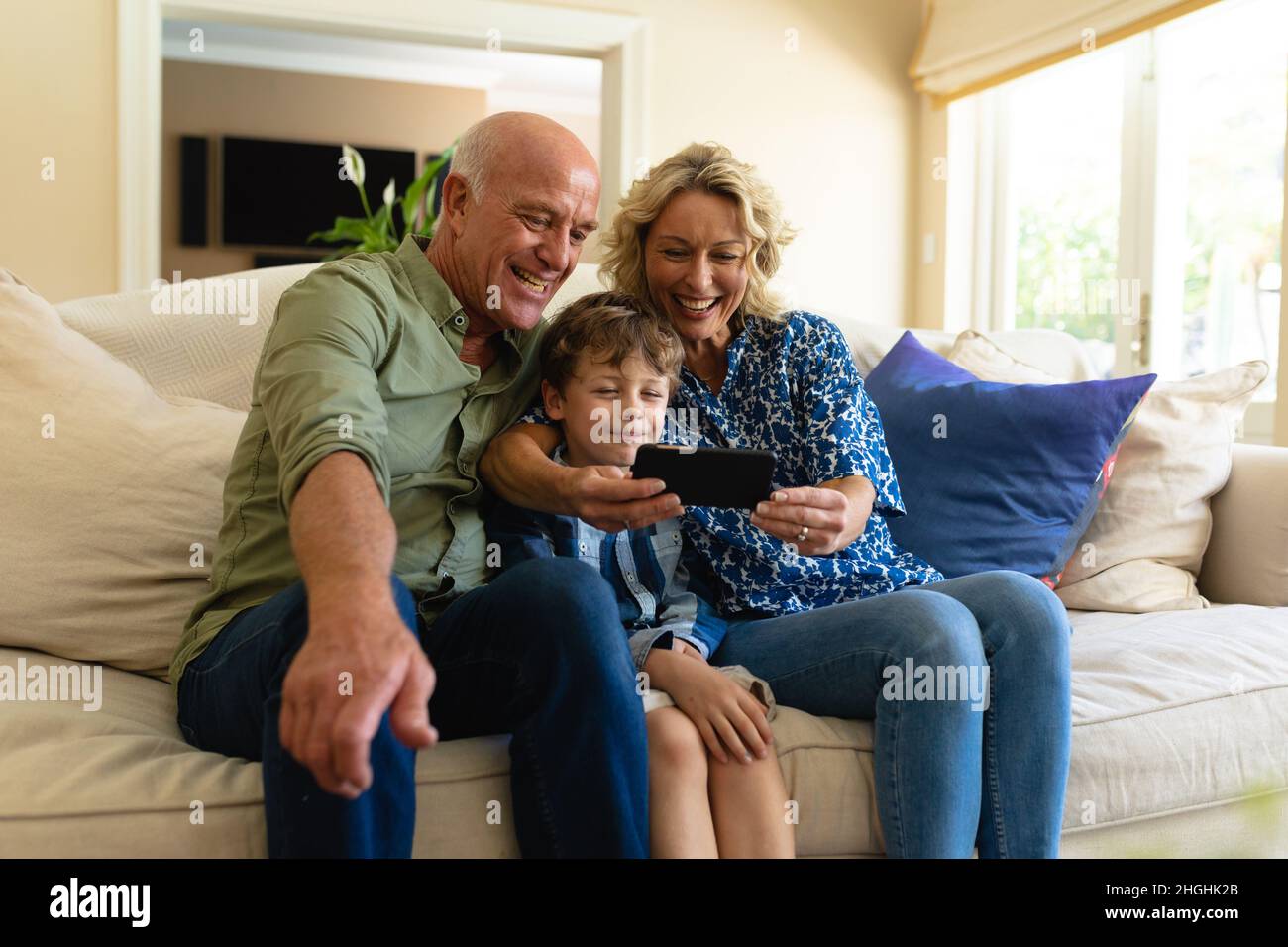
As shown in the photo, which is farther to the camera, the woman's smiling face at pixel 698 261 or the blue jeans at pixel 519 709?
the woman's smiling face at pixel 698 261

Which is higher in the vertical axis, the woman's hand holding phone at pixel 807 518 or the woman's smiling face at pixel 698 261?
the woman's smiling face at pixel 698 261

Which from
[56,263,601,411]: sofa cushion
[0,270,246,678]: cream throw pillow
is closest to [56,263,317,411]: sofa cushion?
[56,263,601,411]: sofa cushion

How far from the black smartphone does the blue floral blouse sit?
263mm

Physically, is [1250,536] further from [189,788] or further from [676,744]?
[189,788]

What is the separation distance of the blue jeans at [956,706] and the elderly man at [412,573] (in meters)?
0.29

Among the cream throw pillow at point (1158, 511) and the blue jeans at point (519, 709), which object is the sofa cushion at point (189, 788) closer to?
the blue jeans at point (519, 709)

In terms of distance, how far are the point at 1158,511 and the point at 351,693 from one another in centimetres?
157

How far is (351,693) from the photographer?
2.89 feet

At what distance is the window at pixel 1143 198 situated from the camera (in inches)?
130

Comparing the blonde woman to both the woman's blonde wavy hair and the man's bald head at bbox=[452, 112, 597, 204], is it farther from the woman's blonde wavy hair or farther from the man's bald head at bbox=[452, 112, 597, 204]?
the man's bald head at bbox=[452, 112, 597, 204]

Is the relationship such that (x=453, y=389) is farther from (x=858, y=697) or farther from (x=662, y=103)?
(x=662, y=103)

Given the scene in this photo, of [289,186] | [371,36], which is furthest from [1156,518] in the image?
[289,186]

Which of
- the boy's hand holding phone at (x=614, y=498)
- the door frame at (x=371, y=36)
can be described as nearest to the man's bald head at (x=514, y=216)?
the boy's hand holding phone at (x=614, y=498)

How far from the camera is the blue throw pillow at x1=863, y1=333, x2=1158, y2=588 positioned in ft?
6.21
